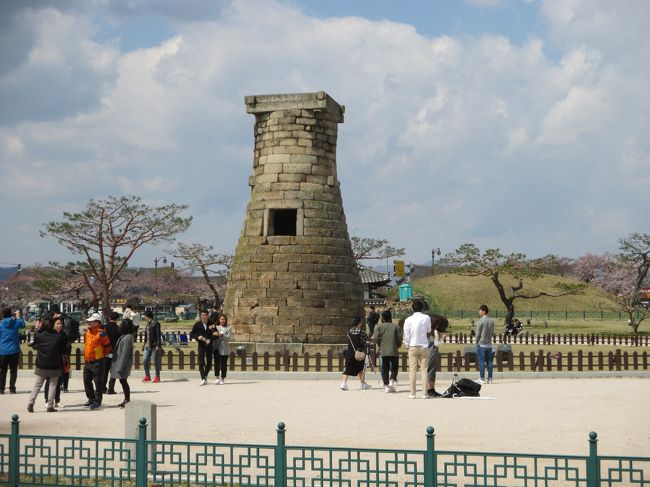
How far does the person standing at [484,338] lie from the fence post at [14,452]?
10986mm

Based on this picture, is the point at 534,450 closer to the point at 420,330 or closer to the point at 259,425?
the point at 259,425

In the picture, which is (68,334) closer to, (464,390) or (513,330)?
(464,390)

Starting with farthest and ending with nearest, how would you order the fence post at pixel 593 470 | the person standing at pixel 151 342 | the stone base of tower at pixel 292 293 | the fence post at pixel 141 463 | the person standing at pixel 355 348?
1. the stone base of tower at pixel 292 293
2. the person standing at pixel 151 342
3. the person standing at pixel 355 348
4. the fence post at pixel 141 463
5. the fence post at pixel 593 470

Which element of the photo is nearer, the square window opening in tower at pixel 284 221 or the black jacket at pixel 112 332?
the black jacket at pixel 112 332

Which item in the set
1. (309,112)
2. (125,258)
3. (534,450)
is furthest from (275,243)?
(125,258)

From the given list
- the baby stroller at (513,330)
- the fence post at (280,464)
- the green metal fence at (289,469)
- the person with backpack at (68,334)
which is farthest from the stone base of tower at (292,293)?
the fence post at (280,464)

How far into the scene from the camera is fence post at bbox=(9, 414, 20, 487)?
778 cm

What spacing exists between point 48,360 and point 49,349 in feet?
0.59

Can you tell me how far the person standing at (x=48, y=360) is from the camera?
528 inches

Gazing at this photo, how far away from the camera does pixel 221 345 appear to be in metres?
A: 18.4

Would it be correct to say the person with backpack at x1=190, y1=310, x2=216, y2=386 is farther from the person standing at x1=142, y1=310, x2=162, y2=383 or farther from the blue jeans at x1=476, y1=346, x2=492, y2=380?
the blue jeans at x1=476, y1=346, x2=492, y2=380

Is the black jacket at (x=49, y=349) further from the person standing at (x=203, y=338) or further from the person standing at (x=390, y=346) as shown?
the person standing at (x=390, y=346)

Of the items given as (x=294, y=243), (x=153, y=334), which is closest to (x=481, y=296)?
(x=294, y=243)

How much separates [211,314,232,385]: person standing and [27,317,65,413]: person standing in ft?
15.9
